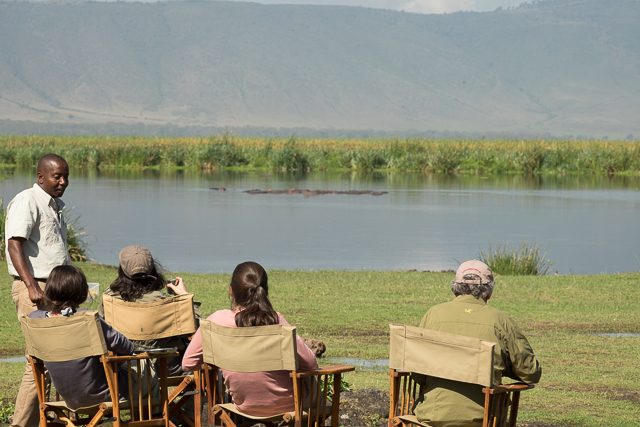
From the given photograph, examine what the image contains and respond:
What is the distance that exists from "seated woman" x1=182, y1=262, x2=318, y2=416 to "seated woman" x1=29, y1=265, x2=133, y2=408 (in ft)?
1.38

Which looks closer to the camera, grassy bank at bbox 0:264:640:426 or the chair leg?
the chair leg

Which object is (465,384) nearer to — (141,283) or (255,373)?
(255,373)

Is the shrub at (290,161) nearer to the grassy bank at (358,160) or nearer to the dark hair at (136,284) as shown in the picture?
the grassy bank at (358,160)

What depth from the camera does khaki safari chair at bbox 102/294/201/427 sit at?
21.2 feet

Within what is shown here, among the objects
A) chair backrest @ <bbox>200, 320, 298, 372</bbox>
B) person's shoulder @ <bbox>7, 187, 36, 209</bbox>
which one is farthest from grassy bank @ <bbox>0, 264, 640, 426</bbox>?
chair backrest @ <bbox>200, 320, 298, 372</bbox>

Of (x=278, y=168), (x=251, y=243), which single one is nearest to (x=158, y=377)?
(x=251, y=243)

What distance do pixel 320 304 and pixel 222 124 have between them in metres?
160

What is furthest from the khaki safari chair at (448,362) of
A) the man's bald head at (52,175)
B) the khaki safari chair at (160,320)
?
the man's bald head at (52,175)

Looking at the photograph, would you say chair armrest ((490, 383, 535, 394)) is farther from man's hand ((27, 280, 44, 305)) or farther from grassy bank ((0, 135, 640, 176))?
grassy bank ((0, 135, 640, 176))

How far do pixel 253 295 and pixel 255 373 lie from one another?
0.36 m

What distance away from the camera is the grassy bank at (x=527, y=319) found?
830cm

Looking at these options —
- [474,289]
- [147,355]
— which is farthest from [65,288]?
[474,289]

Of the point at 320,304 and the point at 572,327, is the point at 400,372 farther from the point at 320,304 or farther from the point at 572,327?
the point at 320,304

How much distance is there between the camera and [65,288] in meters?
5.90
